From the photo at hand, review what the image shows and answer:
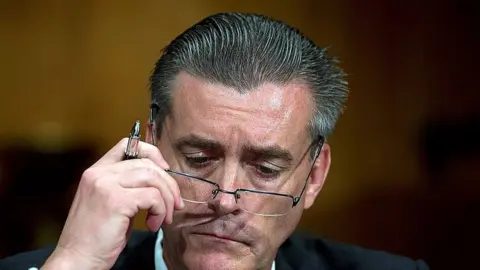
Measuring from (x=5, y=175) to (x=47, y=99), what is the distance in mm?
358

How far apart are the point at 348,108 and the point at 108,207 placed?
6.40ft

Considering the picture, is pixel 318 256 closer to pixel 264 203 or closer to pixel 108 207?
pixel 264 203

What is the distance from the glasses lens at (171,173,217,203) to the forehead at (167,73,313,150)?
111mm

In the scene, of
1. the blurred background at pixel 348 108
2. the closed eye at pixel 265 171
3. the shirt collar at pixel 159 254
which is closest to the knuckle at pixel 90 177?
the closed eye at pixel 265 171

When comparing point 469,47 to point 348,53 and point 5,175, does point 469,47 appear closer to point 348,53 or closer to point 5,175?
point 348,53

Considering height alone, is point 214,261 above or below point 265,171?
below

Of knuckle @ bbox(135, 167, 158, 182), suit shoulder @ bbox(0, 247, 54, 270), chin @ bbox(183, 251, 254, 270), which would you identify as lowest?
suit shoulder @ bbox(0, 247, 54, 270)

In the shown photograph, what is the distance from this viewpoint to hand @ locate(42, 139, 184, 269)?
1.81m

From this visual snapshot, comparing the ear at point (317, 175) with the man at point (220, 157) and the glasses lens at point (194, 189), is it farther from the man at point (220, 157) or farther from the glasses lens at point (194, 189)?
the glasses lens at point (194, 189)

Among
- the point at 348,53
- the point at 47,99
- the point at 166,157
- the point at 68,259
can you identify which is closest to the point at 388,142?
the point at 348,53

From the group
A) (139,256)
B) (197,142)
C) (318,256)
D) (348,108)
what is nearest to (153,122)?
(197,142)

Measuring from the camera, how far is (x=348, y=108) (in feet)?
11.7

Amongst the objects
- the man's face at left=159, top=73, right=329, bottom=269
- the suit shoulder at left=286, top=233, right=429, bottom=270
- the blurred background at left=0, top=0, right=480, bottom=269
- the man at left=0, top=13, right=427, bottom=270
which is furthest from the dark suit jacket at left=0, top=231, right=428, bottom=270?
the blurred background at left=0, top=0, right=480, bottom=269

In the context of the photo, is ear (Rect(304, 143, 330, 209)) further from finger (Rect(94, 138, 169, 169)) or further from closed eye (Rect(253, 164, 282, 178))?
finger (Rect(94, 138, 169, 169))
